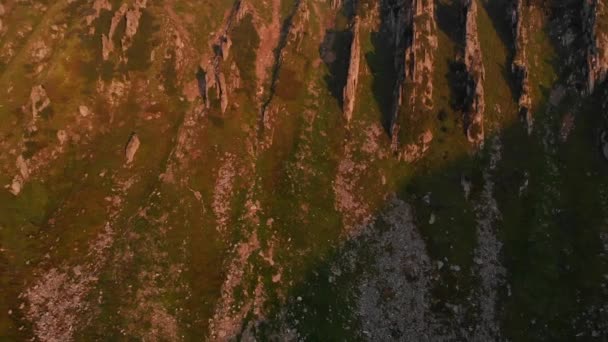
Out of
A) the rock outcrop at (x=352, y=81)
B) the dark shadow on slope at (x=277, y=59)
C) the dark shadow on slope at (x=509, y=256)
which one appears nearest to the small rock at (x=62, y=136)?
the dark shadow on slope at (x=277, y=59)

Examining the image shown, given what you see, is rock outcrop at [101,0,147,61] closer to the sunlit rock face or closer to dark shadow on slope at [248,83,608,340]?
the sunlit rock face

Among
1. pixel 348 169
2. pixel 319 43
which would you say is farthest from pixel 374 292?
pixel 319 43

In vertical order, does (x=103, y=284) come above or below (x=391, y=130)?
below

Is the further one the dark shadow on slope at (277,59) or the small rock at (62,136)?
the dark shadow on slope at (277,59)

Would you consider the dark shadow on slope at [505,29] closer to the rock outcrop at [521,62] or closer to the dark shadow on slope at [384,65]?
the rock outcrop at [521,62]

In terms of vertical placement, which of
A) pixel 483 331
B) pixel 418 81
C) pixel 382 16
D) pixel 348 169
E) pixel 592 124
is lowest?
pixel 483 331

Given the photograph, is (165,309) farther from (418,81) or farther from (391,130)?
(418,81)

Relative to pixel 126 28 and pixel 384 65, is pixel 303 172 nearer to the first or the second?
pixel 384 65
